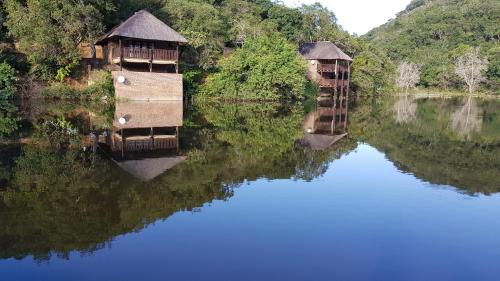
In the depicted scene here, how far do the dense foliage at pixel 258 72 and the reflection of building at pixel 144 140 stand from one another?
9942mm

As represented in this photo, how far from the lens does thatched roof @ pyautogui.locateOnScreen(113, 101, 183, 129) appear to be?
19031 mm

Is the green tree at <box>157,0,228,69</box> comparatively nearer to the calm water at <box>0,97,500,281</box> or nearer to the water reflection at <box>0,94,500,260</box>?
the water reflection at <box>0,94,500,260</box>

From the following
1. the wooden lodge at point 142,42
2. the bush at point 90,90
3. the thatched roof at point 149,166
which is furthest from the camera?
the bush at point 90,90

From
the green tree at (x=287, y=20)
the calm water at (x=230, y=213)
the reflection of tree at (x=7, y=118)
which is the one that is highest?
the green tree at (x=287, y=20)

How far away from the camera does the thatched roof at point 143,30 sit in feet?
91.1

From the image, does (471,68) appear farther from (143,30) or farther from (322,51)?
(143,30)

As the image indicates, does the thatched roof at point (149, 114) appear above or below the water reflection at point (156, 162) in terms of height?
above

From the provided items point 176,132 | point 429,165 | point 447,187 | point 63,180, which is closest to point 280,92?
point 176,132

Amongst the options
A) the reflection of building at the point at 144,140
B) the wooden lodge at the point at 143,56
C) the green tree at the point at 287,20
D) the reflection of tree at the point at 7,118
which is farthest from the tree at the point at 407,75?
the reflection of tree at the point at 7,118

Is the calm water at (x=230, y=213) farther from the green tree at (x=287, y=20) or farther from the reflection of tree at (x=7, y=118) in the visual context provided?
the green tree at (x=287, y=20)

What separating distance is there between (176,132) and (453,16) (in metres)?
97.6

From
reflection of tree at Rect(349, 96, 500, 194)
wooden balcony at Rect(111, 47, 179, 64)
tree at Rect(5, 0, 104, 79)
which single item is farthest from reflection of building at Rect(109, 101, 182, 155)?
reflection of tree at Rect(349, 96, 500, 194)

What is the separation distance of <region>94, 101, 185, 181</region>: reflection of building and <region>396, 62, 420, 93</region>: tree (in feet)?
188

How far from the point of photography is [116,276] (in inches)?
219
